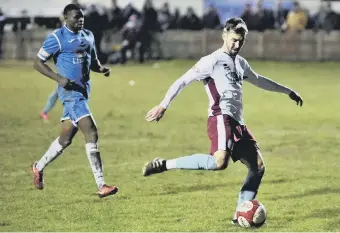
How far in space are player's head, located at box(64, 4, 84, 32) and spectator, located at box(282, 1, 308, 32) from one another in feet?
88.7

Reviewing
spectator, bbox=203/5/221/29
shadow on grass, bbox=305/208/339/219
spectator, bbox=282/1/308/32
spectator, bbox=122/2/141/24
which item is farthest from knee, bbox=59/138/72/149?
spectator, bbox=203/5/221/29

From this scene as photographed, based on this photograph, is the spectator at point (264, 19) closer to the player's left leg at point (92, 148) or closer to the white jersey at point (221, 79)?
the player's left leg at point (92, 148)

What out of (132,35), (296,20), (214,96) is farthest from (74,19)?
(296,20)

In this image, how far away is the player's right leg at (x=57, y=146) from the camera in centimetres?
1087

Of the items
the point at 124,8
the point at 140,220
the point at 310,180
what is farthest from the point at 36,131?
the point at 124,8

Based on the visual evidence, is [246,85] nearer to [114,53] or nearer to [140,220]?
[114,53]

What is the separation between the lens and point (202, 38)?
125 ft

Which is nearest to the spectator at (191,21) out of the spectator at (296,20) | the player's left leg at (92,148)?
the spectator at (296,20)

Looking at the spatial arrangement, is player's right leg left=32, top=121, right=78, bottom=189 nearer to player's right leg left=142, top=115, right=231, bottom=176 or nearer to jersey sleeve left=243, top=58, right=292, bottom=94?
player's right leg left=142, top=115, right=231, bottom=176

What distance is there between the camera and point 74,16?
1064 cm

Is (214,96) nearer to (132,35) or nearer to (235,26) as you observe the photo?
(235,26)

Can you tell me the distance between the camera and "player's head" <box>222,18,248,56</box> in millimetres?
9023

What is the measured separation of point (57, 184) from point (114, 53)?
82.6 feet

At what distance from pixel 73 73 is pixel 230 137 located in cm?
252
